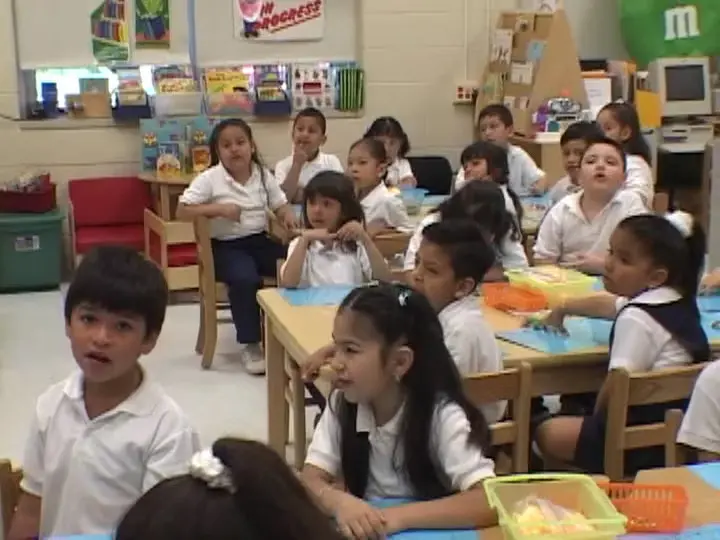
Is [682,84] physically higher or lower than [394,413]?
higher

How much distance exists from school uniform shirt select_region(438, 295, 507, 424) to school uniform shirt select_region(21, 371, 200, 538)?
883mm

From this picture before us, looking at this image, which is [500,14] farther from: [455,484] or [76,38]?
[455,484]

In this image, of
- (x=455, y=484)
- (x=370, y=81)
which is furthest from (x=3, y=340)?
(x=455, y=484)

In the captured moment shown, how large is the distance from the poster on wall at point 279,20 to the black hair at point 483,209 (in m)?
3.64

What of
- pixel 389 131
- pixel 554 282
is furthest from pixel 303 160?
pixel 554 282

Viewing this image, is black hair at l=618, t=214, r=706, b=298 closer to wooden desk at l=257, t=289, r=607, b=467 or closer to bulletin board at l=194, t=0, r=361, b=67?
wooden desk at l=257, t=289, r=607, b=467

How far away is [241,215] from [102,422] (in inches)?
124

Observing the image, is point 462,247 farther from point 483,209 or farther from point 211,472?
point 211,472

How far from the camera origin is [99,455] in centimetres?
193

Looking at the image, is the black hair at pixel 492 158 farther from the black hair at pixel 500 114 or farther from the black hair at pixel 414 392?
the black hair at pixel 414 392

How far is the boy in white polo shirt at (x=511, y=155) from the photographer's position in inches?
225

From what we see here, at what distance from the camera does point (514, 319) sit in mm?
3154

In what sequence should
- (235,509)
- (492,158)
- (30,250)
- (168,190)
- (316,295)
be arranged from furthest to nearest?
1. (30,250)
2. (168,190)
3. (492,158)
4. (316,295)
5. (235,509)

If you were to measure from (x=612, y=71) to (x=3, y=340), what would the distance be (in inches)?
168
